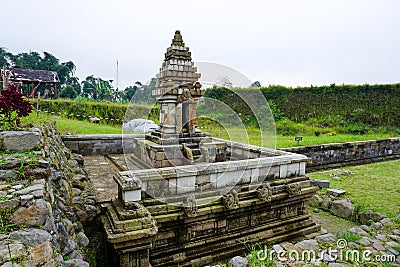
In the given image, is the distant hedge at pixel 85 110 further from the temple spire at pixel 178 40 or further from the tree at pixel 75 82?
the tree at pixel 75 82

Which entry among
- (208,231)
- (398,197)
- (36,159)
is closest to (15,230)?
(36,159)

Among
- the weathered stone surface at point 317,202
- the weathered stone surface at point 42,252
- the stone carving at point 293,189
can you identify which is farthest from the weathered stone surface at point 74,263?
the weathered stone surface at point 317,202

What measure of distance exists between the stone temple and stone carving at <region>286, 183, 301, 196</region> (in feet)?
0.06

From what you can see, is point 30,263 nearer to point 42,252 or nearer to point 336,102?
point 42,252

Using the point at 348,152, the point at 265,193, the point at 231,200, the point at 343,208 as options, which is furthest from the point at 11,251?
the point at 348,152

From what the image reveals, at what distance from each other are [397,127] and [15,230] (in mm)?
21335

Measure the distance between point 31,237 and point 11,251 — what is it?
0.18 metres

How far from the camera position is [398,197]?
6.57 metres

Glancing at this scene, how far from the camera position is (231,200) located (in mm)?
4457

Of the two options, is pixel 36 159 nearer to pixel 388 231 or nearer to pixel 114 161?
pixel 114 161

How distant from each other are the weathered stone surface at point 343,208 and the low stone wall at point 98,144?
5.97 meters

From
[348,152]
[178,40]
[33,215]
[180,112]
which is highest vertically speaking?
[178,40]

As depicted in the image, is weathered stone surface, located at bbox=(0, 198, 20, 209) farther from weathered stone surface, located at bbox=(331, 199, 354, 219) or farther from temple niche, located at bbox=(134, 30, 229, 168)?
weathered stone surface, located at bbox=(331, 199, 354, 219)

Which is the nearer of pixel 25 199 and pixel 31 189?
pixel 25 199
